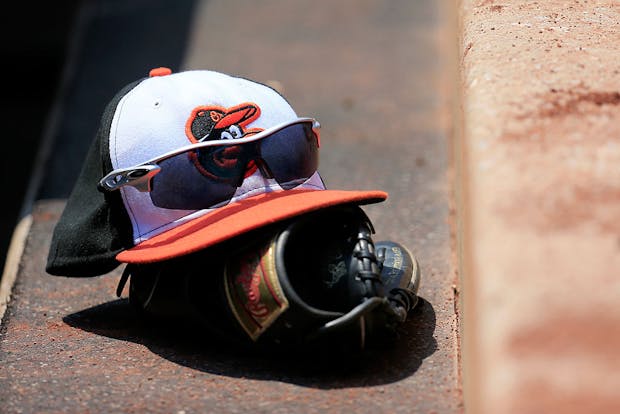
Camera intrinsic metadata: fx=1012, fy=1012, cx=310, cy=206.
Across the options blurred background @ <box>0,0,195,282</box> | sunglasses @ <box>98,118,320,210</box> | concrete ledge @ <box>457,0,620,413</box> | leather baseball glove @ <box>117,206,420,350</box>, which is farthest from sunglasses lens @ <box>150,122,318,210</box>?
blurred background @ <box>0,0,195,282</box>

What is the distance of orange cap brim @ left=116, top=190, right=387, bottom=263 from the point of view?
2238 millimetres

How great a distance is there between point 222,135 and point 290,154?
0.17 metres

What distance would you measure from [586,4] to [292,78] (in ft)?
6.47

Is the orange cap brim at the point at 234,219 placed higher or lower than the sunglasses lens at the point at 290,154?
lower

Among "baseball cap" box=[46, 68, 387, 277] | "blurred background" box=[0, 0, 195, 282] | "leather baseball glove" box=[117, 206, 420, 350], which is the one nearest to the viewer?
"leather baseball glove" box=[117, 206, 420, 350]

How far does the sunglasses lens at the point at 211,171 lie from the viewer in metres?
2.39

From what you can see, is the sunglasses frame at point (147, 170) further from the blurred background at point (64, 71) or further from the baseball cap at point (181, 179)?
the blurred background at point (64, 71)

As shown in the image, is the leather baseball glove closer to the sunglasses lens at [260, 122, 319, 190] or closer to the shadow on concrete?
the shadow on concrete

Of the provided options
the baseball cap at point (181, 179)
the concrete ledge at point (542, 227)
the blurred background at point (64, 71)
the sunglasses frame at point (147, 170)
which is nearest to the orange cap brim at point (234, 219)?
the baseball cap at point (181, 179)

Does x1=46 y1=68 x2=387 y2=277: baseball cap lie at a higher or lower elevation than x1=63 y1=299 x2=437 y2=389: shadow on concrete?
higher

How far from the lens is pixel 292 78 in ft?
15.7

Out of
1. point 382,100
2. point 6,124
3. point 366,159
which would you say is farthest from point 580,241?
point 6,124

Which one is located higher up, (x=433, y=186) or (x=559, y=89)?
(x=559, y=89)

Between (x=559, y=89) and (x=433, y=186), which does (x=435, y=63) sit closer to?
(x=433, y=186)
